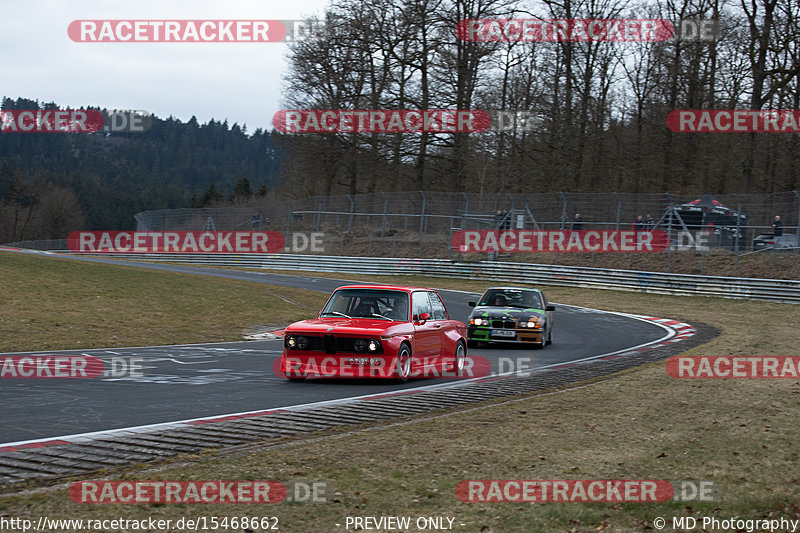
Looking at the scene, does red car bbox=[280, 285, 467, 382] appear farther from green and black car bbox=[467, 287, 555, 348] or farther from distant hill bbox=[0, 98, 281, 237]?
distant hill bbox=[0, 98, 281, 237]

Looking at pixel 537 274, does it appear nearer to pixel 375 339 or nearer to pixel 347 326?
pixel 347 326

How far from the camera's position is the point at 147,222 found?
58.3m

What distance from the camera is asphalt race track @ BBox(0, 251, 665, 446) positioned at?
7637 millimetres

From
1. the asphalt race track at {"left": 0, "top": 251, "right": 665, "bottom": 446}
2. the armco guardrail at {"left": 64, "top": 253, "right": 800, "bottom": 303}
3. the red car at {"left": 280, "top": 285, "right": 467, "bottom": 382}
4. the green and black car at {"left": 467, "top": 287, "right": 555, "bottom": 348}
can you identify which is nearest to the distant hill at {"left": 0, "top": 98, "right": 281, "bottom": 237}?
the armco guardrail at {"left": 64, "top": 253, "right": 800, "bottom": 303}

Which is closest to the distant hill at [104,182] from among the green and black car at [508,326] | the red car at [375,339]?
the green and black car at [508,326]

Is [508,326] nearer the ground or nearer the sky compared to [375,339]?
nearer the ground

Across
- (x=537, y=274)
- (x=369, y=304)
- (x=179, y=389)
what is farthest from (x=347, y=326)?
(x=537, y=274)

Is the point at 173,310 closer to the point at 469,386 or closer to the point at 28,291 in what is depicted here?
the point at 28,291

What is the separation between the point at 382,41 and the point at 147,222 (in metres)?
24.1

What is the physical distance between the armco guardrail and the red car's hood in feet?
77.8

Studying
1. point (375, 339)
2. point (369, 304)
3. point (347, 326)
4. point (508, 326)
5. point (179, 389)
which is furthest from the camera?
point (508, 326)

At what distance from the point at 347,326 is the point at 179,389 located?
2308mm

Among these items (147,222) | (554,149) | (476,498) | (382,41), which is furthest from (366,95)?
(476,498)

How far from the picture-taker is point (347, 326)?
35.4 feet
